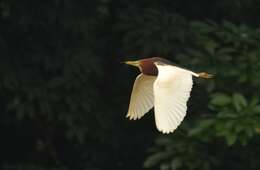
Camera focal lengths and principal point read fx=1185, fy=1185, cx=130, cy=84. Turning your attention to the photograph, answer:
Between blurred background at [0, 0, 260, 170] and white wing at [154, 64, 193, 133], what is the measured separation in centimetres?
170

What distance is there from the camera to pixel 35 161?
271 inches

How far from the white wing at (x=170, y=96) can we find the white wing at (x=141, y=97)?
13.9 inches

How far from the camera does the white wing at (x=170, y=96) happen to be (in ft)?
11.9

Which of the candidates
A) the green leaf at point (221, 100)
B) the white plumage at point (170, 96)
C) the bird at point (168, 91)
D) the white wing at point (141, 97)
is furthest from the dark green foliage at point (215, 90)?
the white plumage at point (170, 96)

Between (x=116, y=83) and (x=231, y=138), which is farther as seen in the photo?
(x=116, y=83)

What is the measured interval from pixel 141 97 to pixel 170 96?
55 centimetres

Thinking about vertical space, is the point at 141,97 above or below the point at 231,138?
above

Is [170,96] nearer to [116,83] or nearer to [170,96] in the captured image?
[170,96]

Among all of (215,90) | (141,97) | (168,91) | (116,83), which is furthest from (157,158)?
(168,91)

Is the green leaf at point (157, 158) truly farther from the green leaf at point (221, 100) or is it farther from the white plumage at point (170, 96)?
the white plumage at point (170, 96)

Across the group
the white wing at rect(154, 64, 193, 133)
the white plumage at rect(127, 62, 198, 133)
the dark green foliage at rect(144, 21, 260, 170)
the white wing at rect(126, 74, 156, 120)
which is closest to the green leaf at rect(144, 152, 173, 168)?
the dark green foliage at rect(144, 21, 260, 170)

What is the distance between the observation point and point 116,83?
22.6 feet

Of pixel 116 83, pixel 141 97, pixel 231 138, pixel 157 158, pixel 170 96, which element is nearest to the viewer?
pixel 170 96

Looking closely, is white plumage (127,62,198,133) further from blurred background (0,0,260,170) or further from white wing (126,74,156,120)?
blurred background (0,0,260,170)
